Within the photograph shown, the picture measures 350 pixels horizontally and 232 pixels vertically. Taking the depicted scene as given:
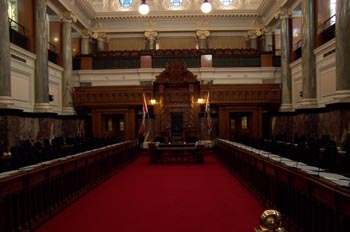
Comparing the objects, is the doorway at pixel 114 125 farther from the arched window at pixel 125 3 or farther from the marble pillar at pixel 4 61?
the arched window at pixel 125 3

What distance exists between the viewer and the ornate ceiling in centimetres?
2934

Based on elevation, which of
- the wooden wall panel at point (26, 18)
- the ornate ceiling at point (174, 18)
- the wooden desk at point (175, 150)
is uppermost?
the ornate ceiling at point (174, 18)

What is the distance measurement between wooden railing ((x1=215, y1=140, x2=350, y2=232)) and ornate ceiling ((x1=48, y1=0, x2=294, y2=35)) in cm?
2240

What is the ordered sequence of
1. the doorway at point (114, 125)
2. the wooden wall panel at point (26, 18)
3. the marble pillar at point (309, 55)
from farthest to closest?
the doorway at point (114, 125)
the wooden wall panel at point (26, 18)
the marble pillar at point (309, 55)

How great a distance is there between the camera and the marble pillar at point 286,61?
22.5 metres

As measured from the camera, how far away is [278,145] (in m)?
11.1

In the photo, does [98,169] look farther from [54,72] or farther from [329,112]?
[54,72]

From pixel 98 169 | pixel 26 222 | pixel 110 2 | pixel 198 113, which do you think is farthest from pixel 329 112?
pixel 110 2

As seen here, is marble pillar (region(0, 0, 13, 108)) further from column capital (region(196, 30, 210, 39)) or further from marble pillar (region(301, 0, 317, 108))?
column capital (region(196, 30, 210, 39))

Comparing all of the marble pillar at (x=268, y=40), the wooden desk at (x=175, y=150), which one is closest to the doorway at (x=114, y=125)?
the wooden desk at (x=175, y=150)

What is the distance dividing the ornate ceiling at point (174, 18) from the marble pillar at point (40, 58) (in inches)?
378

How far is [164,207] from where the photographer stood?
288 inches

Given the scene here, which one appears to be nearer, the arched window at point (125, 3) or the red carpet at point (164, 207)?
the red carpet at point (164, 207)

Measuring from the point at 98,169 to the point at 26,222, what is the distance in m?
5.25
